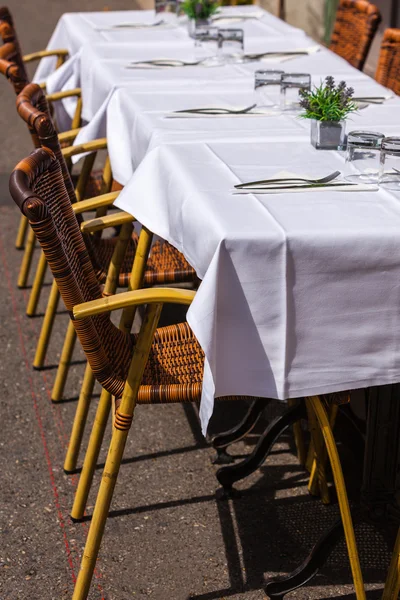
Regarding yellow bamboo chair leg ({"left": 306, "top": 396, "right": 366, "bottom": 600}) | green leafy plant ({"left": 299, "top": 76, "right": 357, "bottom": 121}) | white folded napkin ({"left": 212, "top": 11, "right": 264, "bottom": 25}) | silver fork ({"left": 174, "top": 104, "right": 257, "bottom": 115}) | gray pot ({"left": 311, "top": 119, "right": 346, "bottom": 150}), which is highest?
green leafy plant ({"left": 299, "top": 76, "right": 357, "bottom": 121})

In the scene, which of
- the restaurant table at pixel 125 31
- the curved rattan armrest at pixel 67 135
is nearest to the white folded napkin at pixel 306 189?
the curved rattan armrest at pixel 67 135

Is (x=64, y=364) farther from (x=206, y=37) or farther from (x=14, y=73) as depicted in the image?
(x=206, y=37)

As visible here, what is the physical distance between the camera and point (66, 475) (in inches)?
125

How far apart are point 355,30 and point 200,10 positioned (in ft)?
2.54

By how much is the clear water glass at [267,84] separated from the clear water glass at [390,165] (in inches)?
42.3

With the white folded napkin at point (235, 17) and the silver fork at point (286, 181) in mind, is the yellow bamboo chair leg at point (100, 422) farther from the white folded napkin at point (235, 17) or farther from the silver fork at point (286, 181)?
the white folded napkin at point (235, 17)

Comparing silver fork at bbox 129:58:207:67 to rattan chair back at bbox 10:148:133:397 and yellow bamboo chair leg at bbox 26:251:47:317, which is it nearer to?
A: yellow bamboo chair leg at bbox 26:251:47:317

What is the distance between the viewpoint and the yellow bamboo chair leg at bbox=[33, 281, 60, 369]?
12.0 ft

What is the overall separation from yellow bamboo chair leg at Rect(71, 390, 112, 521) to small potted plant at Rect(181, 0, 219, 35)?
2393 mm

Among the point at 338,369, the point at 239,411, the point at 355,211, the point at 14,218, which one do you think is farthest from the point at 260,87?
the point at 14,218

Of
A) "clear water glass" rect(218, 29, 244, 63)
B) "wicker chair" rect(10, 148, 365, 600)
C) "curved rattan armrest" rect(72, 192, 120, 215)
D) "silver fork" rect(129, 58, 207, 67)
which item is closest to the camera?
"wicker chair" rect(10, 148, 365, 600)

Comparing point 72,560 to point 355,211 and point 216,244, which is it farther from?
point 355,211

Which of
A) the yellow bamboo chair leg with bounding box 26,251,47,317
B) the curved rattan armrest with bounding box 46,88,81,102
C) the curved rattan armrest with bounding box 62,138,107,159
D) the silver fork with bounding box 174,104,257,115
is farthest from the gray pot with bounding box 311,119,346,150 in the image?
the curved rattan armrest with bounding box 46,88,81,102

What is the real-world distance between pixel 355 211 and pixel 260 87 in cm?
142
